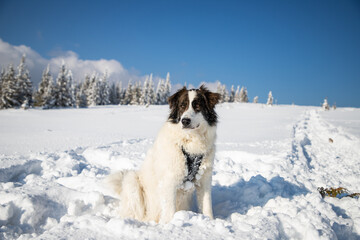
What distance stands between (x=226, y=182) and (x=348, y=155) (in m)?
6.96

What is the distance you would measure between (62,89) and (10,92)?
850 cm

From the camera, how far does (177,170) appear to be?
2.89m

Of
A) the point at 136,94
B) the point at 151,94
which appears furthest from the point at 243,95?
the point at 136,94

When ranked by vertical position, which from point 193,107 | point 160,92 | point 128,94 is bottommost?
point 193,107

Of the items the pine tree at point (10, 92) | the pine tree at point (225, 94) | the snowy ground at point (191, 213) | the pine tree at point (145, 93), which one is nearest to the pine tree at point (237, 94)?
the pine tree at point (225, 94)

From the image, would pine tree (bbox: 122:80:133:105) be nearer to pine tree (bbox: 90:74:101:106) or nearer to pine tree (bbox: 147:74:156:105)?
pine tree (bbox: 147:74:156:105)

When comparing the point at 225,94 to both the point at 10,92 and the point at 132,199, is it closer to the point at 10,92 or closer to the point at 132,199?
the point at 10,92

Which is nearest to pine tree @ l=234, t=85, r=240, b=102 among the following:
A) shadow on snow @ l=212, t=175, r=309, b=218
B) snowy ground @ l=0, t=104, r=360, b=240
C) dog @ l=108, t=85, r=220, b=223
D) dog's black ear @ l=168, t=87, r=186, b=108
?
snowy ground @ l=0, t=104, r=360, b=240

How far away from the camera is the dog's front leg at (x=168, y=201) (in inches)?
113

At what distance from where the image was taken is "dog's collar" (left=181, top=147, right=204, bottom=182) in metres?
3.01

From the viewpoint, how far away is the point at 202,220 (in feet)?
7.47

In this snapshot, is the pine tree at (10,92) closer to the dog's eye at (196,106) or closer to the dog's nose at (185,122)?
the dog's eye at (196,106)

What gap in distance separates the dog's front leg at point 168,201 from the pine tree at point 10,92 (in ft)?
152

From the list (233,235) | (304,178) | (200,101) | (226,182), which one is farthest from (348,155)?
(233,235)
